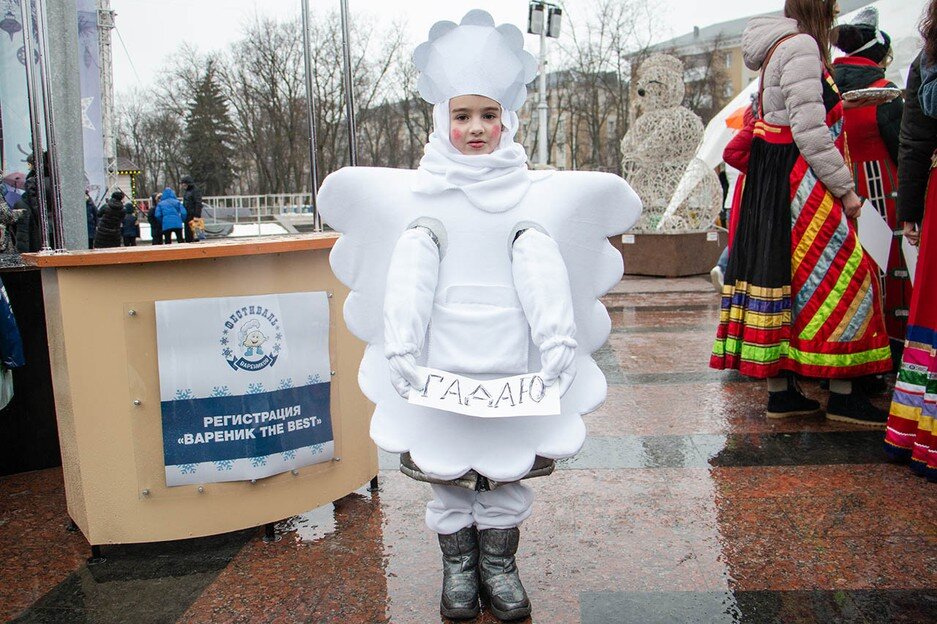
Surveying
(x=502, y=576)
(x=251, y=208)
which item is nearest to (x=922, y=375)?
(x=502, y=576)

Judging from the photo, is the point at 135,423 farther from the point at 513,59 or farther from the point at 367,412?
the point at 513,59

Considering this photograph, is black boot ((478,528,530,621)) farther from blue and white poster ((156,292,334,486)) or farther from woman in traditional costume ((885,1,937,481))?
woman in traditional costume ((885,1,937,481))

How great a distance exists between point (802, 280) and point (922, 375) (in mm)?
872

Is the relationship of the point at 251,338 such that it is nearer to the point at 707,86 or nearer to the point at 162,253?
the point at 162,253

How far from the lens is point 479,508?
2.54m

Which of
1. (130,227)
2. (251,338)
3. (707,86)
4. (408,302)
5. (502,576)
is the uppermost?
(707,86)

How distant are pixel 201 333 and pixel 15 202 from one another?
7.12 m

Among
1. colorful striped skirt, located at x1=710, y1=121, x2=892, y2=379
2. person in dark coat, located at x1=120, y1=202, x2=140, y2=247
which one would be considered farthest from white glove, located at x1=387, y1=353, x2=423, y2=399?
person in dark coat, located at x1=120, y1=202, x2=140, y2=247

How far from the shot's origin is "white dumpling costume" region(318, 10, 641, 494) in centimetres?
230

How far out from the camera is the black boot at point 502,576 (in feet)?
8.22

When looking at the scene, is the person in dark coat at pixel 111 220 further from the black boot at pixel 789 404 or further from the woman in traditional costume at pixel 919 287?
the woman in traditional costume at pixel 919 287

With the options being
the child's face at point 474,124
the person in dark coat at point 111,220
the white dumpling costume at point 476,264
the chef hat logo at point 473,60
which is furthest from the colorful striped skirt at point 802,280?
the person in dark coat at point 111,220

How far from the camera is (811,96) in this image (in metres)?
3.98

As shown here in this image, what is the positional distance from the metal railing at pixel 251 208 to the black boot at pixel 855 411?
182 inches
